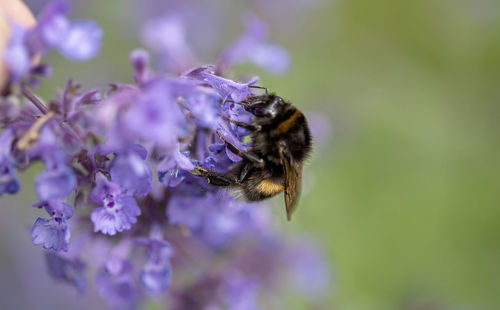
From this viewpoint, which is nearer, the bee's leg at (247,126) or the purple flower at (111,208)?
the purple flower at (111,208)

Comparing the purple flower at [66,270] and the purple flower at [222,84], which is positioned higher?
the purple flower at [222,84]

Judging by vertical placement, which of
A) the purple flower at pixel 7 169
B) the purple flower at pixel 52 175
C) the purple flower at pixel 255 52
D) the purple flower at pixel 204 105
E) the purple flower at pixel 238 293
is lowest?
the purple flower at pixel 238 293

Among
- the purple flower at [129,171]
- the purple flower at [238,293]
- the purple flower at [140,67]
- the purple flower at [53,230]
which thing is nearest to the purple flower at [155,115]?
the purple flower at [129,171]

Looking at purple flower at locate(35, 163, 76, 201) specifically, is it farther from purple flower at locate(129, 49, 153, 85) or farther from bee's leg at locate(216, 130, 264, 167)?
bee's leg at locate(216, 130, 264, 167)

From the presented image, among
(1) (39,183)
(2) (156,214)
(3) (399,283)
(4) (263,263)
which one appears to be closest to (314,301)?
(4) (263,263)

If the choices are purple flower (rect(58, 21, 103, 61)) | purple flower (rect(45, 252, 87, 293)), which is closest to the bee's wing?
purple flower (rect(58, 21, 103, 61))

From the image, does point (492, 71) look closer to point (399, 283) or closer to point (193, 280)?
point (399, 283)

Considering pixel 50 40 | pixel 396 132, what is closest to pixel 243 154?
pixel 50 40

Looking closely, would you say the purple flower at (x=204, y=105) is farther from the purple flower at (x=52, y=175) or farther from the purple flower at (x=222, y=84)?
the purple flower at (x=52, y=175)
